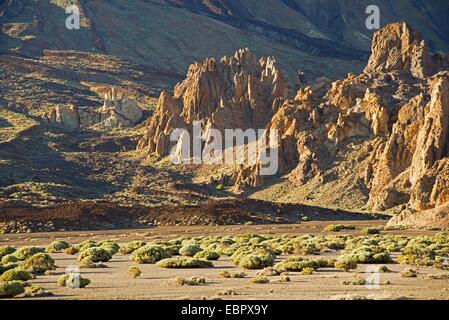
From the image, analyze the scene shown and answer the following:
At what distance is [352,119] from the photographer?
4707 inches

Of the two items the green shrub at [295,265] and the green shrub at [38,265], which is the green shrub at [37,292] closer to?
the green shrub at [38,265]

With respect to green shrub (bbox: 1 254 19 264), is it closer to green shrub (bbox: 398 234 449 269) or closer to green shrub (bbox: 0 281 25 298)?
green shrub (bbox: 0 281 25 298)

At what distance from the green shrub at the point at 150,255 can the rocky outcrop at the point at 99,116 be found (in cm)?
13375

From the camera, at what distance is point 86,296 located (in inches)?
1099

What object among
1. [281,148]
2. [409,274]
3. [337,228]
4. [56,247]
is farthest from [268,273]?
[281,148]

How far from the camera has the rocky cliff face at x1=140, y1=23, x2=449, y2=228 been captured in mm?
96000

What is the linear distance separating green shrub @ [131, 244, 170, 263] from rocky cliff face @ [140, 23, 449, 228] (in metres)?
40.6

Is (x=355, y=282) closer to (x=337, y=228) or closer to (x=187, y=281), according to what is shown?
(x=187, y=281)

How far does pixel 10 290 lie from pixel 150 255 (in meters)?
15.2

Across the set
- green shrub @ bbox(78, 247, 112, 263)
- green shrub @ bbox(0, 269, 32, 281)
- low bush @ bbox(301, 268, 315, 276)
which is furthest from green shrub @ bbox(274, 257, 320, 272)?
green shrub @ bbox(78, 247, 112, 263)

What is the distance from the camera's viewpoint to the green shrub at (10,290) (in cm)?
2792

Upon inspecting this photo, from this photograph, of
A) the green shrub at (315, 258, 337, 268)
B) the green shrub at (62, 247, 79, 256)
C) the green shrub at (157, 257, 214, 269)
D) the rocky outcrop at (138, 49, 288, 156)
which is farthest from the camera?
the rocky outcrop at (138, 49, 288, 156)
